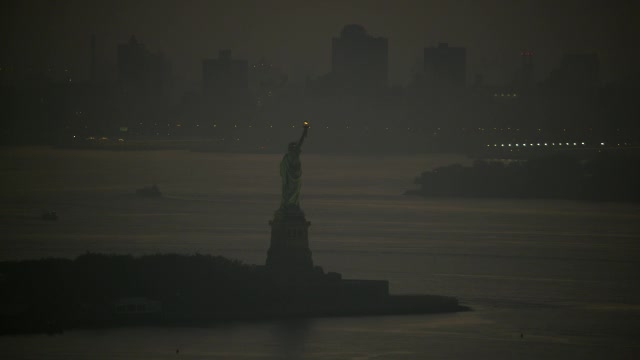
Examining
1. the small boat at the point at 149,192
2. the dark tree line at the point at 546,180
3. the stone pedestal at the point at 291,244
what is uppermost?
the dark tree line at the point at 546,180

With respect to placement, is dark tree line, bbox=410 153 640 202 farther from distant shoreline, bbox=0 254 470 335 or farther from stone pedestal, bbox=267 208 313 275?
stone pedestal, bbox=267 208 313 275

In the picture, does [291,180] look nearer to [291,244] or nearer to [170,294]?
[291,244]

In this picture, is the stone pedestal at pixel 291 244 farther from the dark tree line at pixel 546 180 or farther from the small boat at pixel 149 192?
the dark tree line at pixel 546 180

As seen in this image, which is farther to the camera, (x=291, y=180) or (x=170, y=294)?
(x=291, y=180)

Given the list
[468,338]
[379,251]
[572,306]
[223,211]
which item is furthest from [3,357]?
[223,211]

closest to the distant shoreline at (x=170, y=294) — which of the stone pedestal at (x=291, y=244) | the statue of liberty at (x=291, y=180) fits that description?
the stone pedestal at (x=291, y=244)

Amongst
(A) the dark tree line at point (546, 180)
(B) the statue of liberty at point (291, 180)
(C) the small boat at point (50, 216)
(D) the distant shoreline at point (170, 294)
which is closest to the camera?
(D) the distant shoreline at point (170, 294)

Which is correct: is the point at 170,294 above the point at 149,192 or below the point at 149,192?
below

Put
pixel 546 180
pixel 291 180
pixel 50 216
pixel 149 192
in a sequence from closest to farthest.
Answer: pixel 291 180
pixel 50 216
pixel 149 192
pixel 546 180

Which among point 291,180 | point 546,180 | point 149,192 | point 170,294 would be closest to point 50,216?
point 149,192
